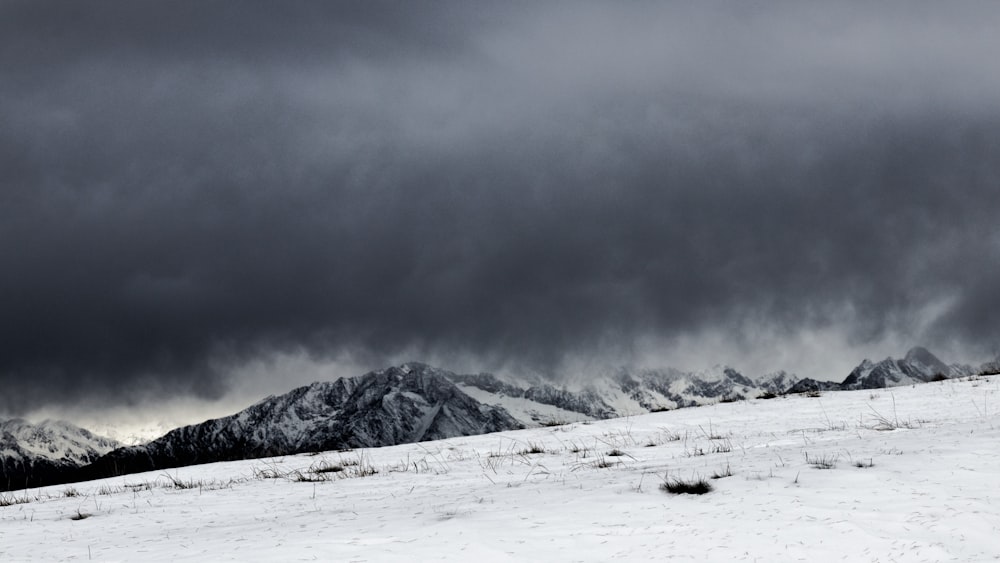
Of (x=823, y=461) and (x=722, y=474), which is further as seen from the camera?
(x=823, y=461)

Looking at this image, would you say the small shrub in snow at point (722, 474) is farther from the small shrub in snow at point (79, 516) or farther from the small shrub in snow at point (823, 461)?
the small shrub in snow at point (79, 516)

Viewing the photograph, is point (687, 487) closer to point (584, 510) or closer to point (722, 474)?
point (722, 474)

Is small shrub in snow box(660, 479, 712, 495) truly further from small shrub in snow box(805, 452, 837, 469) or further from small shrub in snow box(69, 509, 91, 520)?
small shrub in snow box(69, 509, 91, 520)

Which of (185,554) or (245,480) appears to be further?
(245,480)

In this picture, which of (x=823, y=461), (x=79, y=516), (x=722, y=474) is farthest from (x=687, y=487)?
(x=79, y=516)

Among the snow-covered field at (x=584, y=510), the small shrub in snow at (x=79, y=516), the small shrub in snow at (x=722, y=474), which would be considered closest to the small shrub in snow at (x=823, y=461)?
the snow-covered field at (x=584, y=510)

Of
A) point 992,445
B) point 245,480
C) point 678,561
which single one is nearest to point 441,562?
point 678,561

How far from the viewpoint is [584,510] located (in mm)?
8164

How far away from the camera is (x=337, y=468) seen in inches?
653

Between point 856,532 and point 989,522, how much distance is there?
1.23m

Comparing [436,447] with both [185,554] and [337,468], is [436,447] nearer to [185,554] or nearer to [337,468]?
[337,468]

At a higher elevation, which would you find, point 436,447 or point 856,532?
point 436,447

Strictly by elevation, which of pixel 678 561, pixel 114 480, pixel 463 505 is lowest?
pixel 678 561

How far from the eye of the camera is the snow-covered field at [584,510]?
6.94 meters
